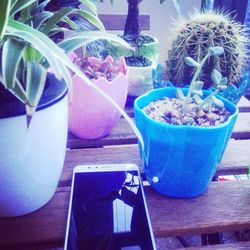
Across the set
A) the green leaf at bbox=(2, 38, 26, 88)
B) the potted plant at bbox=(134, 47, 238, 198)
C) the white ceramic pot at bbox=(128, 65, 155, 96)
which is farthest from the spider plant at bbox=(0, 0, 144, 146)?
the white ceramic pot at bbox=(128, 65, 155, 96)

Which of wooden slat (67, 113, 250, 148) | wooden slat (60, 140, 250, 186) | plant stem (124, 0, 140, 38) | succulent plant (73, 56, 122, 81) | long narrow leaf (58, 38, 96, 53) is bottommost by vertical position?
wooden slat (60, 140, 250, 186)

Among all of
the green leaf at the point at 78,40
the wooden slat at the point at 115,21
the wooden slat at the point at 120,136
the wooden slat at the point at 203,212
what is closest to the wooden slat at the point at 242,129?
the wooden slat at the point at 120,136

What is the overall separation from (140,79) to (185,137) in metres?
0.22

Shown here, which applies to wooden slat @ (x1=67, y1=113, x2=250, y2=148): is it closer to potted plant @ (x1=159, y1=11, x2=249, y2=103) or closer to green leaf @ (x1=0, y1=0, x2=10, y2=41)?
potted plant @ (x1=159, y1=11, x2=249, y2=103)

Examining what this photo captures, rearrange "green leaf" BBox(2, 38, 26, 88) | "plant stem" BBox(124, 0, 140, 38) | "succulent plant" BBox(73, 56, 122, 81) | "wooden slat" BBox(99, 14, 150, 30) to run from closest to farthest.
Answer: "green leaf" BBox(2, 38, 26, 88)
"succulent plant" BBox(73, 56, 122, 81)
"plant stem" BBox(124, 0, 140, 38)
"wooden slat" BBox(99, 14, 150, 30)

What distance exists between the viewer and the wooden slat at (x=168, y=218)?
329 mm

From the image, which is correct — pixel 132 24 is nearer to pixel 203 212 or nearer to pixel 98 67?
pixel 98 67

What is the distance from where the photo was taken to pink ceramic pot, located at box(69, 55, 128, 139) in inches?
16.3

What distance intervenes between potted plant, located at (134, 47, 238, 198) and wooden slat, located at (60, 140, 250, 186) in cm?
7

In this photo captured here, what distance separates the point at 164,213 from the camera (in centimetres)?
35

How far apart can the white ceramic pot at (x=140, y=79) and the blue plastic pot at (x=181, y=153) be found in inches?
6.1

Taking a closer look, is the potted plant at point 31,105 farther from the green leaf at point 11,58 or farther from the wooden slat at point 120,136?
the wooden slat at point 120,136

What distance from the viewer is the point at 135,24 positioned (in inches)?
22.5

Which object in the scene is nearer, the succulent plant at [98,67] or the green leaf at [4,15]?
the green leaf at [4,15]
